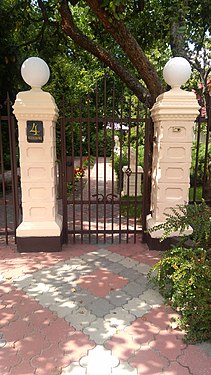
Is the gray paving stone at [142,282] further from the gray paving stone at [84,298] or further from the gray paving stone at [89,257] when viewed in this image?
the gray paving stone at [89,257]

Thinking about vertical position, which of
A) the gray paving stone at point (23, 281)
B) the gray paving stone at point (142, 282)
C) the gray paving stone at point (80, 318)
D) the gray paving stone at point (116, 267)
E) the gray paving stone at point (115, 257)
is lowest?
the gray paving stone at point (80, 318)

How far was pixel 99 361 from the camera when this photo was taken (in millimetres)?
2471

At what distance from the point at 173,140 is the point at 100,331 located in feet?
9.51

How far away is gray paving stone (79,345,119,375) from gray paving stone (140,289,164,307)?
3.02ft

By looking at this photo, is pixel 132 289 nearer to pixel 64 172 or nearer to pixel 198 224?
pixel 198 224

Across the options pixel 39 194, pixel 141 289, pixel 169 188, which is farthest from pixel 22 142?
pixel 141 289

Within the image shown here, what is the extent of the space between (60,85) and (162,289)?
12426mm

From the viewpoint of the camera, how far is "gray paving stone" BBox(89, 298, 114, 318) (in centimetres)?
313

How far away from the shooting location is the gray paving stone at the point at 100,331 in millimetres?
2746

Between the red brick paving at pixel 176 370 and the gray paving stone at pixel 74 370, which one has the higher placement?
the gray paving stone at pixel 74 370

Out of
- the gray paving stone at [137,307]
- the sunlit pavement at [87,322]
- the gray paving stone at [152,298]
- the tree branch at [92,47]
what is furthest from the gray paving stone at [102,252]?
the tree branch at [92,47]

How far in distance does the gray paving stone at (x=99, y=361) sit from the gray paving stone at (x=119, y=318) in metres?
0.36

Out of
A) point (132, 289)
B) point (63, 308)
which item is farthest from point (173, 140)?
point (63, 308)

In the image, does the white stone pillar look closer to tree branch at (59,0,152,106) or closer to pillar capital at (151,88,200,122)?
pillar capital at (151,88,200,122)
